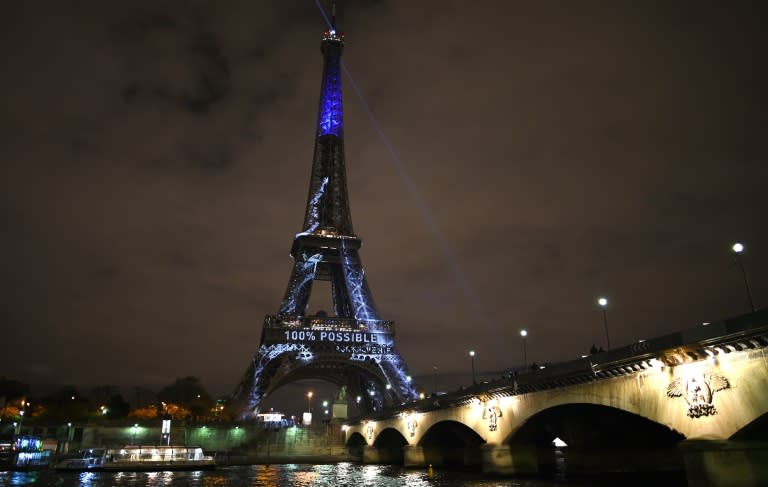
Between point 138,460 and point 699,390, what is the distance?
5482 cm

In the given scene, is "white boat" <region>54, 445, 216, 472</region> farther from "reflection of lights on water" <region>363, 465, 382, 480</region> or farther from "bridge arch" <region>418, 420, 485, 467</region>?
"bridge arch" <region>418, 420, 485, 467</region>

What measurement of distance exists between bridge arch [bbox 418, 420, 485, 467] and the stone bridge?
0.13 meters

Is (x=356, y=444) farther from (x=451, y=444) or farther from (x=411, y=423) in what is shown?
(x=411, y=423)

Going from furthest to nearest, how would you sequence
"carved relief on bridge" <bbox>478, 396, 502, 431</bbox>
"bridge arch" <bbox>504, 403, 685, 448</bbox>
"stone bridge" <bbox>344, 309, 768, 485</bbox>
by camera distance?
"carved relief on bridge" <bbox>478, 396, 502, 431</bbox> < "bridge arch" <bbox>504, 403, 685, 448</bbox> < "stone bridge" <bbox>344, 309, 768, 485</bbox>

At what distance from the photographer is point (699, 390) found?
23.0 meters

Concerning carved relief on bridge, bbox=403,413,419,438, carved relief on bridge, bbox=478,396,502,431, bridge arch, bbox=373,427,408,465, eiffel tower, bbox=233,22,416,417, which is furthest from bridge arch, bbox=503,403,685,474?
eiffel tower, bbox=233,22,416,417

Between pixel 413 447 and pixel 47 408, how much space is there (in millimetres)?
118027

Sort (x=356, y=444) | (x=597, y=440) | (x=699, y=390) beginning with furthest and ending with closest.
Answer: (x=356, y=444) → (x=597, y=440) → (x=699, y=390)

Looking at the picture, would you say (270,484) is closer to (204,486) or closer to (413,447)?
(204,486)

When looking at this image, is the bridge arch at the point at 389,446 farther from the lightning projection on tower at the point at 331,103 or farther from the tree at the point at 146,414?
the tree at the point at 146,414

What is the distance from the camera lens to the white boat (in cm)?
5662

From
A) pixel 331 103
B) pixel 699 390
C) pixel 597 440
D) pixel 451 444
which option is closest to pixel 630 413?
pixel 597 440

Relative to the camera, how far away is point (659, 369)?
84.3 feet

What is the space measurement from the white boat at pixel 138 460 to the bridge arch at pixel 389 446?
75.7 feet
